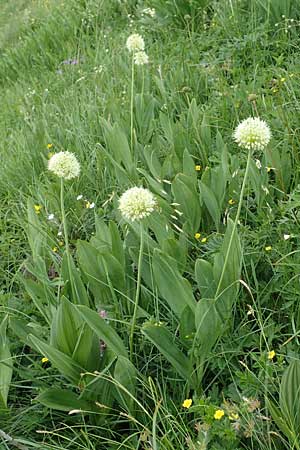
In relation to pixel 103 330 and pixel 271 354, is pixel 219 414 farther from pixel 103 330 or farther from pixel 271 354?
pixel 103 330

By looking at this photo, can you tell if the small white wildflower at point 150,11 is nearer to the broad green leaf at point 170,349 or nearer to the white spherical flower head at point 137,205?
the white spherical flower head at point 137,205

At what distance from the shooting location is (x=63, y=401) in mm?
1813

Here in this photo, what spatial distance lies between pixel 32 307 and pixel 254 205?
93cm

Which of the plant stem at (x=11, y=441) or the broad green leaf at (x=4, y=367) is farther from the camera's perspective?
the broad green leaf at (x=4, y=367)

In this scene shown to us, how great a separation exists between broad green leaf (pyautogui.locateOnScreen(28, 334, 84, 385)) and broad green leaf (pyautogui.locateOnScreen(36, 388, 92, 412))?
5cm

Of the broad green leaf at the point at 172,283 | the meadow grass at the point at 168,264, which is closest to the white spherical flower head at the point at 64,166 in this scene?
the meadow grass at the point at 168,264

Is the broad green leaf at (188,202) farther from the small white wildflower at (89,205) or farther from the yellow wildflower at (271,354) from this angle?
the yellow wildflower at (271,354)

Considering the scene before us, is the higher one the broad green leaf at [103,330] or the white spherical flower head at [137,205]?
the white spherical flower head at [137,205]

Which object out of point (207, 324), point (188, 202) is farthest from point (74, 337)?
point (188, 202)

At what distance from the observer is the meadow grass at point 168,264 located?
174 cm

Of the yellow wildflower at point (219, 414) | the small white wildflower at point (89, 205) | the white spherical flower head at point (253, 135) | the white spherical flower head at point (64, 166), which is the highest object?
the white spherical flower head at point (64, 166)

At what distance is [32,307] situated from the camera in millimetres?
2277

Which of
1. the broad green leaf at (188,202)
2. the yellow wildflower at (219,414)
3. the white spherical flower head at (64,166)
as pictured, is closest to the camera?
the yellow wildflower at (219,414)

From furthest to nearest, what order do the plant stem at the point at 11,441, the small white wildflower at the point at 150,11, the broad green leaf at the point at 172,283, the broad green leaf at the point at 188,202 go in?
1. the small white wildflower at the point at 150,11
2. the broad green leaf at the point at 188,202
3. the broad green leaf at the point at 172,283
4. the plant stem at the point at 11,441
